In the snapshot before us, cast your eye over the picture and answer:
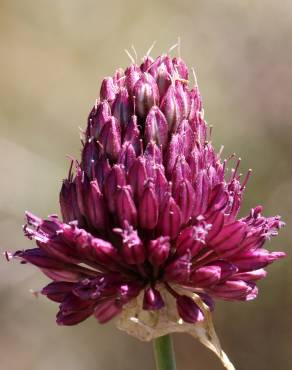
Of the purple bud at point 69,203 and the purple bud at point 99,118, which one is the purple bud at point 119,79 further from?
the purple bud at point 69,203

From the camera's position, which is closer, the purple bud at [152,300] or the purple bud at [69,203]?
the purple bud at [152,300]

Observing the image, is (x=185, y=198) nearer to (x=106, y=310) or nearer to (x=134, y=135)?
(x=134, y=135)

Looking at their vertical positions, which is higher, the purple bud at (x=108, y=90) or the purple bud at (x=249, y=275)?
the purple bud at (x=108, y=90)

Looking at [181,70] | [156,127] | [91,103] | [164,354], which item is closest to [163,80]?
[181,70]

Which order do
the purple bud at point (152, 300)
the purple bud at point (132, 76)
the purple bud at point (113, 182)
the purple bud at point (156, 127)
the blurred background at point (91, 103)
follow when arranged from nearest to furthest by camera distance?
the purple bud at point (152, 300), the purple bud at point (113, 182), the purple bud at point (156, 127), the purple bud at point (132, 76), the blurred background at point (91, 103)

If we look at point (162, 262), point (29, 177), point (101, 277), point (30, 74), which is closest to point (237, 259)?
point (162, 262)

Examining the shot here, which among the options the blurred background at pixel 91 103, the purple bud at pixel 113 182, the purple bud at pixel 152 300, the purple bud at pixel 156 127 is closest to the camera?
the purple bud at pixel 152 300

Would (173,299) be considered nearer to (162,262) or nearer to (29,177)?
(162,262)

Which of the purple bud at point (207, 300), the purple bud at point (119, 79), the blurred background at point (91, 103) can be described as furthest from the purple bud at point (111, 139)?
the blurred background at point (91, 103)

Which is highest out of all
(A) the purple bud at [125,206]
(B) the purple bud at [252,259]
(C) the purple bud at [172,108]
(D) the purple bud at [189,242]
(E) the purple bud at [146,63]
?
(E) the purple bud at [146,63]
